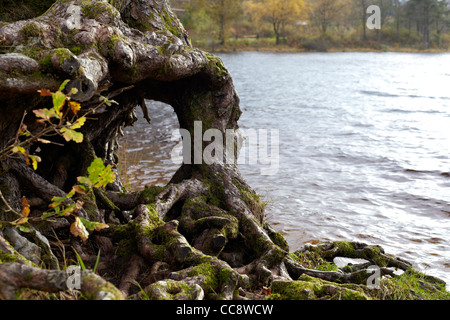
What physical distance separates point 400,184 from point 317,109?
1254cm

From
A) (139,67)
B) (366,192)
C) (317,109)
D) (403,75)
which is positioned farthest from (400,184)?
(403,75)

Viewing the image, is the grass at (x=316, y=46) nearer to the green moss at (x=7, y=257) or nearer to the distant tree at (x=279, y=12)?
the distant tree at (x=279, y=12)

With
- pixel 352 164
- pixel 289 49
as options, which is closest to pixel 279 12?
pixel 289 49

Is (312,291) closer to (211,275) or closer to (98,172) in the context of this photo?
(211,275)

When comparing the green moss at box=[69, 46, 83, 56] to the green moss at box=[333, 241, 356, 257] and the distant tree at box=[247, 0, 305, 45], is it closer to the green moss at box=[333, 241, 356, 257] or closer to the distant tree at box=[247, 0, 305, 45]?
the green moss at box=[333, 241, 356, 257]

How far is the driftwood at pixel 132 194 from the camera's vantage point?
12.3 feet

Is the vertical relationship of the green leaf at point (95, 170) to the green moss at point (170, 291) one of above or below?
above

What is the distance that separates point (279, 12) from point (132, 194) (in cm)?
8372

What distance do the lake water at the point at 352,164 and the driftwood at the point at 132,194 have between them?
3.10 metres

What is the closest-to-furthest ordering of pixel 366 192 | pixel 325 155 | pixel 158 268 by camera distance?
1. pixel 158 268
2. pixel 366 192
3. pixel 325 155

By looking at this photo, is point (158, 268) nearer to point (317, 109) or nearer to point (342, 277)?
point (342, 277)

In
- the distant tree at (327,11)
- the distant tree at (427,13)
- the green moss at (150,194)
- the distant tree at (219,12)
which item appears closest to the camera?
the green moss at (150,194)

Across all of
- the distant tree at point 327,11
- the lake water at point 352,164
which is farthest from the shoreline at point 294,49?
the lake water at point 352,164
